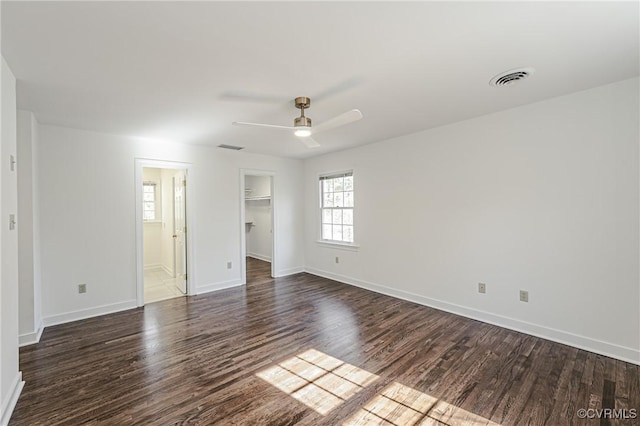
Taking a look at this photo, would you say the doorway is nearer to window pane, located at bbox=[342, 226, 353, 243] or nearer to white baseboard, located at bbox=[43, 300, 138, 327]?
white baseboard, located at bbox=[43, 300, 138, 327]

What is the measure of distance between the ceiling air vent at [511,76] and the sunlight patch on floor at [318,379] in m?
2.72

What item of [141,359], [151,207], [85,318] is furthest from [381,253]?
[151,207]

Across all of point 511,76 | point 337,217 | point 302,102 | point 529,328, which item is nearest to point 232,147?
point 337,217

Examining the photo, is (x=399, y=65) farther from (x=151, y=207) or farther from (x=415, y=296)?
(x=151, y=207)

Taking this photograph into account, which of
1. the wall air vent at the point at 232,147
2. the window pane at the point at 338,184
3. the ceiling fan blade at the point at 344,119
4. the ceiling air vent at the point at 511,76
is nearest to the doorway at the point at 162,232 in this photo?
the wall air vent at the point at 232,147

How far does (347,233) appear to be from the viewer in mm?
5332

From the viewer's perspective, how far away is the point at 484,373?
7.73 ft

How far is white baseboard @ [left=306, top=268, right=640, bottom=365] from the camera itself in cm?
254

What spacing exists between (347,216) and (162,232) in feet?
13.9

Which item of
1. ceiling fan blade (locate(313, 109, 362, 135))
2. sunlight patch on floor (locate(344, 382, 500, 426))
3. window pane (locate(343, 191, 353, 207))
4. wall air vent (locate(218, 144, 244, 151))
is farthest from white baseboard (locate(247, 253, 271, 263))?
sunlight patch on floor (locate(344, 382, 500, 426))

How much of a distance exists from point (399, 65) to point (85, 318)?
4.69 meters

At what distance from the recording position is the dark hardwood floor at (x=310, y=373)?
1917 millimetres

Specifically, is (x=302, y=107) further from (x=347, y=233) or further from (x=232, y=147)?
(x=347, y=233)

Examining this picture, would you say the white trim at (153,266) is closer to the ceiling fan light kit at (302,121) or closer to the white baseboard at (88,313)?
the white baseboard at (88,313)
